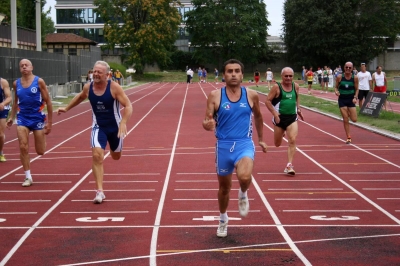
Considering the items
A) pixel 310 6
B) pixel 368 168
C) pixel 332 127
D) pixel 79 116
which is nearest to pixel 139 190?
pixel 368 168

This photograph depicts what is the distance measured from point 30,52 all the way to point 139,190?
2526cm

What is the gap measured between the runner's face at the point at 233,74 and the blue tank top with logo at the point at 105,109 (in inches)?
96.6

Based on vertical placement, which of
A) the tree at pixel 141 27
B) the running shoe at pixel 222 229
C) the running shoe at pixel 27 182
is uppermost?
the tree at pixel 141 27

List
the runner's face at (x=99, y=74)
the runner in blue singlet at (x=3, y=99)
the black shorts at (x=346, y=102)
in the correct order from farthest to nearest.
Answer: the black shorts at (x=346, y=102)
the runner in blue singlet at (x=3, y=99)
the runner's face at (x=99, y=74)

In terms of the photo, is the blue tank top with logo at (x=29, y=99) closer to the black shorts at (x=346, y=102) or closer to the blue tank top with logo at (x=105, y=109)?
the blue tank top with logo at (x=105, y=109)

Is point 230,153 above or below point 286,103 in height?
below

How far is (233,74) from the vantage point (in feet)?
22.4

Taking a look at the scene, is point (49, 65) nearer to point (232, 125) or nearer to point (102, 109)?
point (102, 109)

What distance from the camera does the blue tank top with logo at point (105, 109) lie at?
8.85 meters

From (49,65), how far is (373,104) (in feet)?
68.6

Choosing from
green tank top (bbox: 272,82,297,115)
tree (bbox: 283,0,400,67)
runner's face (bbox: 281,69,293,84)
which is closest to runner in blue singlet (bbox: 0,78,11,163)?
green tank top (bbox: 272,82,297,115)

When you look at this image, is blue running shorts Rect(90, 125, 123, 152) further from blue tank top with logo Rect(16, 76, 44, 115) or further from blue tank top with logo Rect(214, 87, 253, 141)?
blue tank top with logo Rect(214, 87, 253, 141)

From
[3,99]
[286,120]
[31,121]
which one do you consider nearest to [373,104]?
[286,120]

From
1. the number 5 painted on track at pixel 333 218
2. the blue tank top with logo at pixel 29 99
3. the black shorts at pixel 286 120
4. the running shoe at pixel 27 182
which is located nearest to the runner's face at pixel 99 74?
the blue tank top with logo at pixel 29 99
